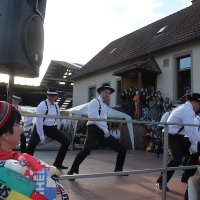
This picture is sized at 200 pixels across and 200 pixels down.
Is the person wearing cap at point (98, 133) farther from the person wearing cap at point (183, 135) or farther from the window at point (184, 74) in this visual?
the window at point (184, 74)

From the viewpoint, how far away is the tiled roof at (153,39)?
59.6ft

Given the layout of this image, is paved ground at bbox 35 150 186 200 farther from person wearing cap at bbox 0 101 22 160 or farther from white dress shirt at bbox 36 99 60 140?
person wearing cap at bbox 0 101 22 160

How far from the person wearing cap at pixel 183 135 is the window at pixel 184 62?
1199cm

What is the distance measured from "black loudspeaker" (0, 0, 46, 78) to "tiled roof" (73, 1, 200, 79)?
14446 mm

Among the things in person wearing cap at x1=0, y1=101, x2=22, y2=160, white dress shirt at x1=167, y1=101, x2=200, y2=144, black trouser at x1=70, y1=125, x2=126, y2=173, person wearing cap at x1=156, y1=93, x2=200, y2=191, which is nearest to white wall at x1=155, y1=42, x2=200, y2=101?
black trouser at x1=70, y1=125, x2=126, y2=173

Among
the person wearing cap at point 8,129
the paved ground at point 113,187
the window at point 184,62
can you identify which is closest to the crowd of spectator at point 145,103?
the window at point 184,62

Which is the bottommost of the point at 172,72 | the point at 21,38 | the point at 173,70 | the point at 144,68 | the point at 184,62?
the point at 21,38

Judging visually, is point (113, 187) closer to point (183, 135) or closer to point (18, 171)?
point (183, 135)

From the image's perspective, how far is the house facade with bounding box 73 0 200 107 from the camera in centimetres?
1738

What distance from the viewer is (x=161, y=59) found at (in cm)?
1920

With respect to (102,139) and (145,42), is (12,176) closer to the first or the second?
(102,139)

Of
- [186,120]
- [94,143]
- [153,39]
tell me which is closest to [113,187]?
[94,143]

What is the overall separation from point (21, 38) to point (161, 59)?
1701 cm

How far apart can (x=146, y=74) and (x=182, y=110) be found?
13.9 m
